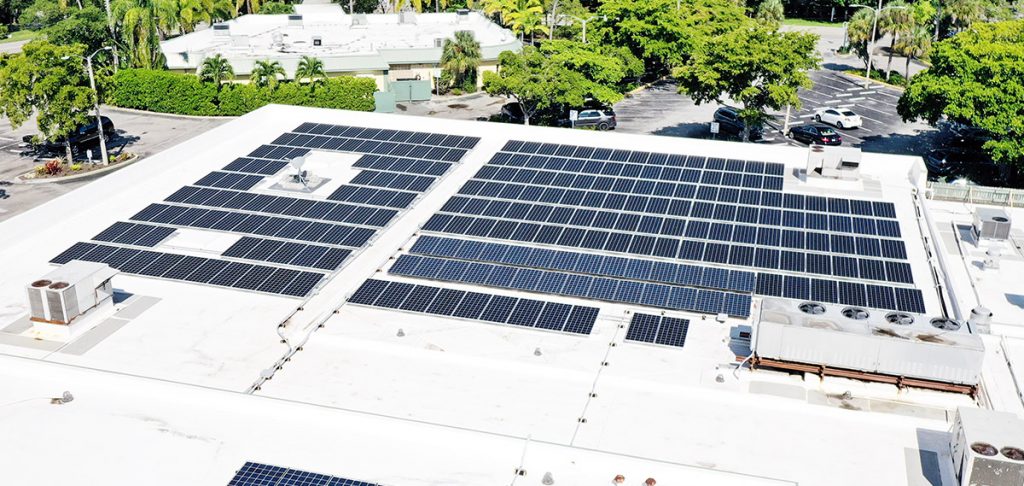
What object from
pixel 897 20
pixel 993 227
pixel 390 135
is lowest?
pixel 993 227

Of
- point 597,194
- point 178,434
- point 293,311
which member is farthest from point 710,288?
point 178,434

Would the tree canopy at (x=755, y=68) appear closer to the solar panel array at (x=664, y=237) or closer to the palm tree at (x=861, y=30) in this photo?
the solar panel array at (x=664, y=237)

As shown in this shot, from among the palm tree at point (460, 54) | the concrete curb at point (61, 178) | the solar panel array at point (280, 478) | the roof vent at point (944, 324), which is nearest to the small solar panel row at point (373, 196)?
the solar panel array at point (280, 478)

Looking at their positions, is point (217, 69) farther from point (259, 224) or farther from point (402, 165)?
point (259, 224)

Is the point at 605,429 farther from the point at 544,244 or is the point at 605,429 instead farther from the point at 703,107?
the point at 703,107

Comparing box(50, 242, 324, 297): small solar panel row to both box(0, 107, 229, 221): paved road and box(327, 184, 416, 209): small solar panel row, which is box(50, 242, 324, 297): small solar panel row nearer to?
box(327, 184, 416, 209): small solar panel row

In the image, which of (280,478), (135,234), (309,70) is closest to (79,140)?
(309,70)
